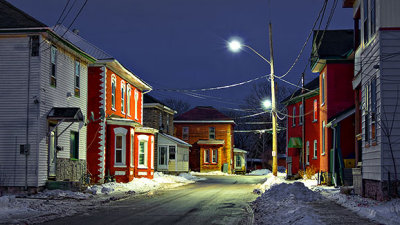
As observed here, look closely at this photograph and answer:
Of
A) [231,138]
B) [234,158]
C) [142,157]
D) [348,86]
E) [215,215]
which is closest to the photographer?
[215,215]

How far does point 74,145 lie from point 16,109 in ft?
17.8

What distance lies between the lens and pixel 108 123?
1266 inches

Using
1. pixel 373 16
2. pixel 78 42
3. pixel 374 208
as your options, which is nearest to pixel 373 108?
pixel 373 16

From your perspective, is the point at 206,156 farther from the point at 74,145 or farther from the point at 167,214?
the point at 167,214

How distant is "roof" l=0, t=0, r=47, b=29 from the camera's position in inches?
882

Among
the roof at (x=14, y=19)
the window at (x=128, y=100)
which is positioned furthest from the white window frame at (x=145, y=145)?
the roof at (x=14, y=19)

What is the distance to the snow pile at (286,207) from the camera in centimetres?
1255

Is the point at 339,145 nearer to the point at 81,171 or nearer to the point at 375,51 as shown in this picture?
the point at 375,51

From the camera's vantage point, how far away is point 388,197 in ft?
50.7

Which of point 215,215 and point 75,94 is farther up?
point 75,94

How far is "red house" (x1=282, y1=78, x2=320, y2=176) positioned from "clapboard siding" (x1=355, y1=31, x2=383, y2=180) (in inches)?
795

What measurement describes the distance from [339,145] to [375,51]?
10.6 metres

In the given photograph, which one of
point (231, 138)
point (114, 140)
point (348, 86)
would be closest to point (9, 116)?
point (114, 140)

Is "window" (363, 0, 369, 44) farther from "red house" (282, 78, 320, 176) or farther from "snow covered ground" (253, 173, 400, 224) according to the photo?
"red house" (282, 78, 320, 176)
